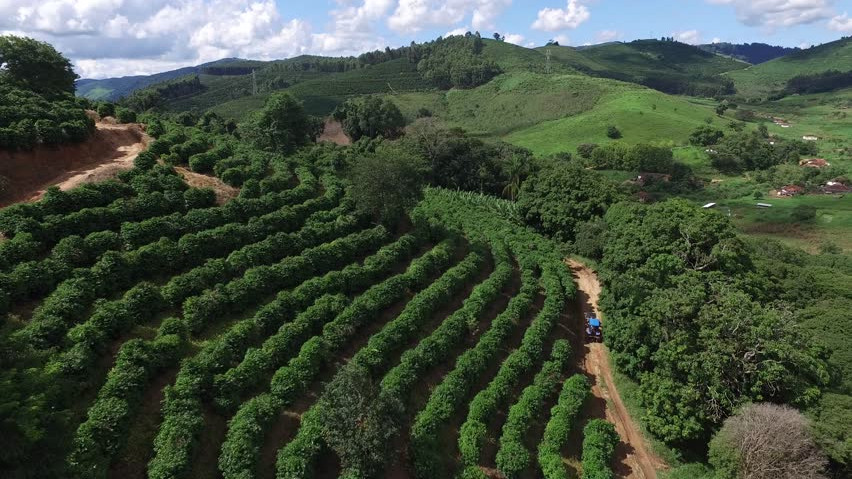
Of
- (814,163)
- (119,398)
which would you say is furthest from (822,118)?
(119,398)

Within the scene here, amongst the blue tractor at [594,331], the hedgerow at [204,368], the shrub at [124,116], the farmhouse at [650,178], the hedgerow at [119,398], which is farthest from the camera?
the farmhouse at [650,178]

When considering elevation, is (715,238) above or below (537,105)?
below

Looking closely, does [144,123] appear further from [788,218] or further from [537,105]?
[537,105]

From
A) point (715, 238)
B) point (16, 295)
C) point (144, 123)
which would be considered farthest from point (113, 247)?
point (715, 238)

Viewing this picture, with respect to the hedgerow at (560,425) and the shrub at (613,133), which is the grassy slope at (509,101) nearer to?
the shrub at (613,133)

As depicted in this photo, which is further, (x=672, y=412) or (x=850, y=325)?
(x=850, y=325)

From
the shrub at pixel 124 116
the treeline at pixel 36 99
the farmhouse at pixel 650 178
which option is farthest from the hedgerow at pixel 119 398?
the farmhouse at pixel 650 178

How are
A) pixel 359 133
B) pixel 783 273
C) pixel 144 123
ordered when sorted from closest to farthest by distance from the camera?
1. pixel 783 273
2. pixel 144 123
3. pixel 359 133
